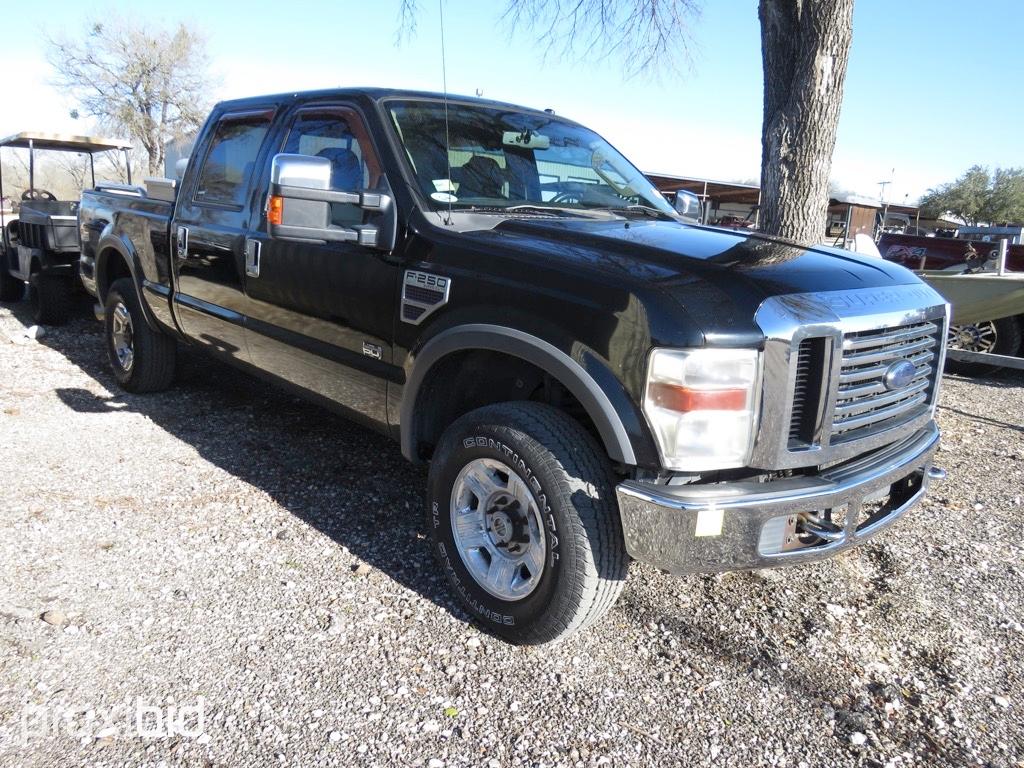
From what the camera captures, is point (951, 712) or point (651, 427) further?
point (951, 712)

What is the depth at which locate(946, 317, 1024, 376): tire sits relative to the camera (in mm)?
7832

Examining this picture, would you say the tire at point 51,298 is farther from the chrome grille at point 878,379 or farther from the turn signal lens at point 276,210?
the chrome grille at point 878,379

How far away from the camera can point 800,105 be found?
19.4ft

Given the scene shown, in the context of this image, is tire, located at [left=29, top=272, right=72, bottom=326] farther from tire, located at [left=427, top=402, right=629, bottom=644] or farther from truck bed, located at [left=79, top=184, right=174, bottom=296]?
tire, located at [left=427, top=402, right=629, bottom=644]

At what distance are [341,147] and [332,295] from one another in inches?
27.6

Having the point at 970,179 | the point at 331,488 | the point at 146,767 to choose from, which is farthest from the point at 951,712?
the point at 970,179

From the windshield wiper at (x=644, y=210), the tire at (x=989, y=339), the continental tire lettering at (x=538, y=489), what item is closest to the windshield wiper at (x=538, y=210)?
the windshield wiper at (x=644, y=210)

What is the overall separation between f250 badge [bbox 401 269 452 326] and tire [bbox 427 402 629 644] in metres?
0.45

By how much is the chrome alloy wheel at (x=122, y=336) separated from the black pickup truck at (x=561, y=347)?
5.78ft

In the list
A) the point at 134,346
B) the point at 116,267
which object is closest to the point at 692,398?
the point at 134,346

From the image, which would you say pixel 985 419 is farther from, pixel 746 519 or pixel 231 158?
pixel 231 158

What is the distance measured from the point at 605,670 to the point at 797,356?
4.14 feet

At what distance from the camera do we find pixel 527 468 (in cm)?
256

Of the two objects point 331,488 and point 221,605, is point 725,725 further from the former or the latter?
point 331,488
